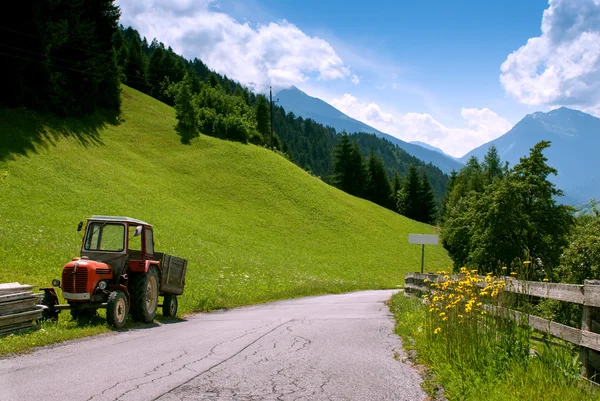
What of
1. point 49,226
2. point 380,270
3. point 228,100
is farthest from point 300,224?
point 228,100

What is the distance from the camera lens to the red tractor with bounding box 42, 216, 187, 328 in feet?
39.4

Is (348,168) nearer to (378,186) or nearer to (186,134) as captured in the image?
(378,186)

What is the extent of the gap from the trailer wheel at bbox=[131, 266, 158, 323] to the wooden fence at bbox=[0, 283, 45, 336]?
248 centimetres

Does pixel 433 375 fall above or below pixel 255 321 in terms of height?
above

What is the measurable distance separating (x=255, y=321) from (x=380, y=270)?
121 ft

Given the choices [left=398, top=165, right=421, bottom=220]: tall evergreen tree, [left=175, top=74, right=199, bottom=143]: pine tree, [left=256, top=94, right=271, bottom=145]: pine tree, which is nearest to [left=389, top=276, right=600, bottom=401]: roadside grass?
[left=175, top=74, right=199, bottom=143]: pine tree

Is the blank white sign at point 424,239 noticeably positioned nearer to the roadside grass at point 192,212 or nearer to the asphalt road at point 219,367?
the roadside grass at point 192,212

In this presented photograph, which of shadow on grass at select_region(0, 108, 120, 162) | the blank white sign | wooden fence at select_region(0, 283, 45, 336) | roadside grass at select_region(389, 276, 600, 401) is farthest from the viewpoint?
shadow on grass at select_region(0, 108, 120, 162)

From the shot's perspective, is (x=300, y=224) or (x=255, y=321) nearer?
(x=255, y=321)

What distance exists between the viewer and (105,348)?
31.1ft

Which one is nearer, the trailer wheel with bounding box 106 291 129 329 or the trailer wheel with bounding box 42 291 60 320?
the trailer wheel with bounding box 106 291 129 329

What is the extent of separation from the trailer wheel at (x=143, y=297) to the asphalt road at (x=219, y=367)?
1.34m

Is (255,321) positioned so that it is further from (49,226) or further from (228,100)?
(228,100)

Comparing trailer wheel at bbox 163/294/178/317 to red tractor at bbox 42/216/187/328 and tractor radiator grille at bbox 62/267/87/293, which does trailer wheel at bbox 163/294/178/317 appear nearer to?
red tractor at bbox 42/216/187/328
